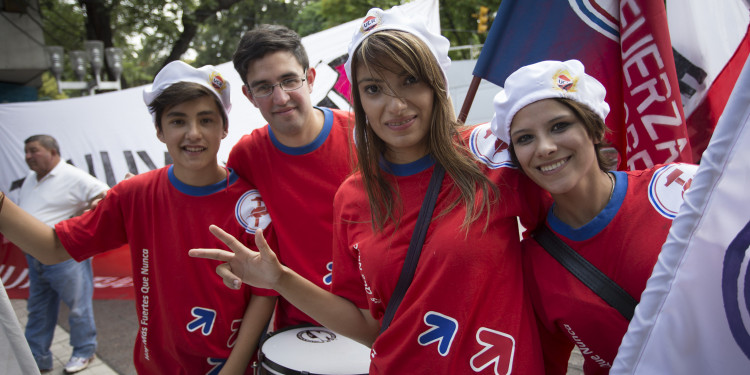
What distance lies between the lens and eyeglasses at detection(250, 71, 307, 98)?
98.7 inches

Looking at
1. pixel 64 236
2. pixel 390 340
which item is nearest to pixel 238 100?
pixel 64 236

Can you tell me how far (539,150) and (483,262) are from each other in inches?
15.3

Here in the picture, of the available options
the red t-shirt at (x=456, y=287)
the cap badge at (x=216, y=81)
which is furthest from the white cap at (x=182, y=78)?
the red t-shirt at (x=456, y=287)

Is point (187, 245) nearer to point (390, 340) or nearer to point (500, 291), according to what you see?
point (390, 340)

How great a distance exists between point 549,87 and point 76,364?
5125 mm

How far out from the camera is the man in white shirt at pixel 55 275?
4996 millimetres

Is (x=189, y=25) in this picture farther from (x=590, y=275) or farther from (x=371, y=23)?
(x=590, y=275)

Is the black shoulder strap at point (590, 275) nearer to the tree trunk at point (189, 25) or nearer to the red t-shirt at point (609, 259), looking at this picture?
the red t-shirt at point (609, 259)

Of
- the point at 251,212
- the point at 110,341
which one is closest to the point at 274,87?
the point at 251,212

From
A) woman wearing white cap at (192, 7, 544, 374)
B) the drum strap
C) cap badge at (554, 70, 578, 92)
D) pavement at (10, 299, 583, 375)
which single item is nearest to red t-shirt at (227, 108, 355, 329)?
woman wearing white cap at (192, 7, 544, 374)

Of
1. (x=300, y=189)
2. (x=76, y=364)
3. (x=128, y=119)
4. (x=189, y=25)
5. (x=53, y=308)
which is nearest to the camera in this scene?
(x=300, y=189)

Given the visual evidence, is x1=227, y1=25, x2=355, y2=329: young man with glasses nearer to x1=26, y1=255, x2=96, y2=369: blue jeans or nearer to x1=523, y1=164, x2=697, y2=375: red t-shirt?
x1=523, y1=164, x2=697, y2=375: red t-shirt

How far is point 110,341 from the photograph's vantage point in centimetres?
561

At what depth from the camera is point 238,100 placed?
6.39 m
